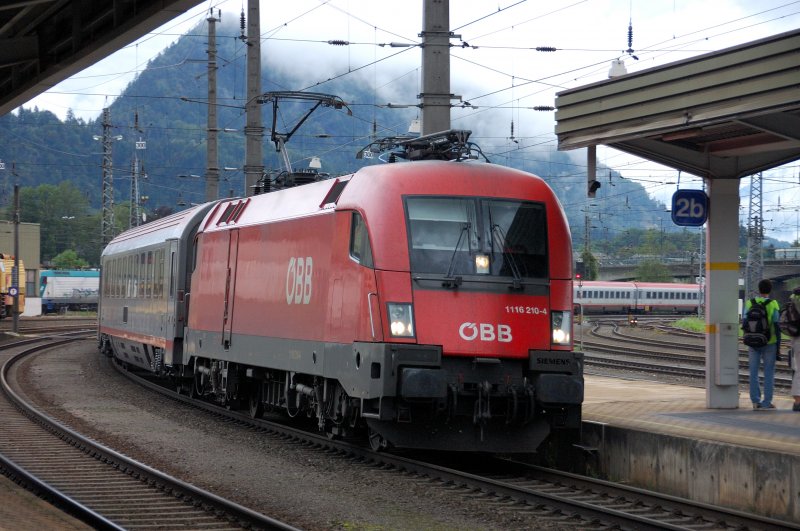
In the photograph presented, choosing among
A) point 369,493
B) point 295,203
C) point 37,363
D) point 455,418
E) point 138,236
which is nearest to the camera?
point 369,493

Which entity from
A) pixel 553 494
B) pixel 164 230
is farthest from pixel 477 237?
pixel 164 230

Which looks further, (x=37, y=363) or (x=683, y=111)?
(x=37, y=363)

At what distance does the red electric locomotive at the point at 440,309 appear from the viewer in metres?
11.3

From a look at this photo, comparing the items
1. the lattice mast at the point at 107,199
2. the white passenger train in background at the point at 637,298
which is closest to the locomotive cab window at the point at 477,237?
the lattice mast at the point at 107,199

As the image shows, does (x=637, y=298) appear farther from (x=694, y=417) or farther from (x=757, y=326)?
(x=694, y=417)

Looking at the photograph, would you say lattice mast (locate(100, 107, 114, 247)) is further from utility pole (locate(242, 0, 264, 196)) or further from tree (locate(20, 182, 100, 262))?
tree (locate(20, 182, 100, 262))

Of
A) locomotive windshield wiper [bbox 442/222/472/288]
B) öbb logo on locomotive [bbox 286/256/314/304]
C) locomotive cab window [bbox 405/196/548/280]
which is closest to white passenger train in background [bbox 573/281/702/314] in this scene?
öbb logo on locomotive [bbox 286/256/314/304]

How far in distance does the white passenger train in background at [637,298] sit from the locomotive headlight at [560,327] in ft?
210

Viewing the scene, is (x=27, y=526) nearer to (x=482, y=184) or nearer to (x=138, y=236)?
(x=482, y=184)

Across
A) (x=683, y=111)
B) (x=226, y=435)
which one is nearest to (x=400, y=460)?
(x=226, y=435)

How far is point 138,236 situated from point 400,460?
15461 mm

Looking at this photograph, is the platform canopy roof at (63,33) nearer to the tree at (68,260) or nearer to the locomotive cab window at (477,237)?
the locomotive cab window at (477,237)

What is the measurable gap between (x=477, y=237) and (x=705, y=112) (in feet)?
9.45

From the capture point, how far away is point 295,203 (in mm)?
14375
